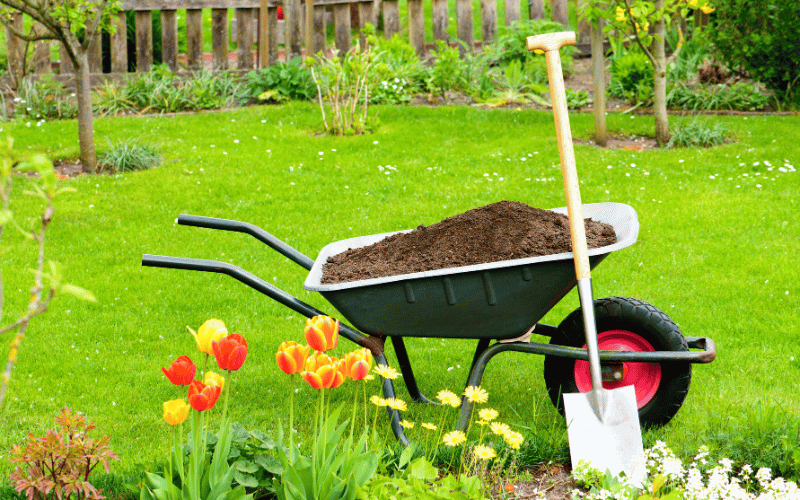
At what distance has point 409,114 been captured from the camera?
7707 millimetres

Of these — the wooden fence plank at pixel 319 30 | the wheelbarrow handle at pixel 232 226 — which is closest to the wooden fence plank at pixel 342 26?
the wooden fence plank at pixel 319 30

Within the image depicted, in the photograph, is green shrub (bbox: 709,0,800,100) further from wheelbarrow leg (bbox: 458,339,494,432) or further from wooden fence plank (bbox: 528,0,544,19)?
wheelbarrow leg (bbox: 458,339,494,432)

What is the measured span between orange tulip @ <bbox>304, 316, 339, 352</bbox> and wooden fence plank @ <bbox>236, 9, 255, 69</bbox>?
7.60m

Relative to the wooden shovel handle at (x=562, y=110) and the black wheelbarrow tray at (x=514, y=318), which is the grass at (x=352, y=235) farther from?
the wooden shovel handle at (x=562, y=110)

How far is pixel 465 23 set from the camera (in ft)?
30.2

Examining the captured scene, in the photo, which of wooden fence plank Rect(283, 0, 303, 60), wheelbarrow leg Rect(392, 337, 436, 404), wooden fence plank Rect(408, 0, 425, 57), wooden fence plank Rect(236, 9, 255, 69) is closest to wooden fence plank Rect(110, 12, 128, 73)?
wooden fence plank Rect(236, 9, 255, 69)

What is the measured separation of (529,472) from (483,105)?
6.15m

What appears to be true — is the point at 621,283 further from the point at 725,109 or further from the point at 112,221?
the point at 725,109

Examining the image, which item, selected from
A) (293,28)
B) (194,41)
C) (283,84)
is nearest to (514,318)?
(283,84)

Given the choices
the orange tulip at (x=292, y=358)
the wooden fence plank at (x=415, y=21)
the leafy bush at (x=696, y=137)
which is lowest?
the orange tulip at (x=292, y=358)

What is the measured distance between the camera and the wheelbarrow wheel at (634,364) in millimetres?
2584

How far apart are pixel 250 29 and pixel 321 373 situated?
25.7ft

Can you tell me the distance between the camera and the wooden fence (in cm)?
851

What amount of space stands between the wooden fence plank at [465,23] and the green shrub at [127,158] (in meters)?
4.26
